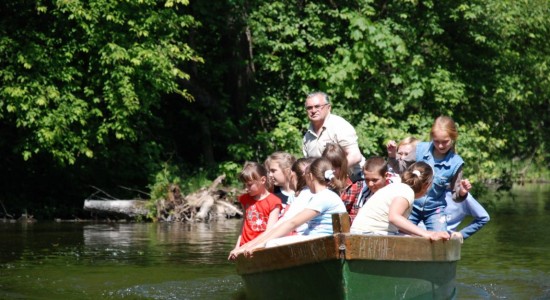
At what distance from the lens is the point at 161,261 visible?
12.6 metres

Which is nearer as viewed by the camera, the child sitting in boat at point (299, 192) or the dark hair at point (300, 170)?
the child sitting in boat at point (299, 192)

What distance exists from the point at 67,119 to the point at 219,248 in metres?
4.99

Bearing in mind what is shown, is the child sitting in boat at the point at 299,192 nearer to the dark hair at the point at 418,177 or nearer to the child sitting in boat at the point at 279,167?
the child sitting in boat at the point at 279,167

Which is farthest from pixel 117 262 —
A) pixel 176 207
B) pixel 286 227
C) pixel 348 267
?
pixel 176 207

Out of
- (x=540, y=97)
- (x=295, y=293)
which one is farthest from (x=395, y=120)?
(x=295, y=293)

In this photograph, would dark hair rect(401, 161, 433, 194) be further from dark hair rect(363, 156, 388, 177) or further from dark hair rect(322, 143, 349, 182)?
dark hair rect(322, 143, 349, 182)

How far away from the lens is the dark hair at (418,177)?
333 inches

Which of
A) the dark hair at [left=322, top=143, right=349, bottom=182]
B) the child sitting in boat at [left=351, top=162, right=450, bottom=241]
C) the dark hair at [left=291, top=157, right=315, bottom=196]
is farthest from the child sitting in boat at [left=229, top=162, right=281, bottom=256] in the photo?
the child sitting in boat at [left=351, top=162, right=450, bottom=241]

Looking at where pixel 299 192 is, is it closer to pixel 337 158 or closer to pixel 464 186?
pixel 337 158

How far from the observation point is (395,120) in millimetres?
20938

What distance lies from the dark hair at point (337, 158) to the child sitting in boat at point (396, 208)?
48 cm

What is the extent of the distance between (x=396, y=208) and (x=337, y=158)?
0.83 metres

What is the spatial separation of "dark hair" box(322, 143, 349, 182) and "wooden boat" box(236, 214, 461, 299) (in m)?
0.97

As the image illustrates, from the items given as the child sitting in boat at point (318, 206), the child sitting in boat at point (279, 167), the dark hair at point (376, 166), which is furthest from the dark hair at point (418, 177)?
the child sitting in boat at point (279, 167)
